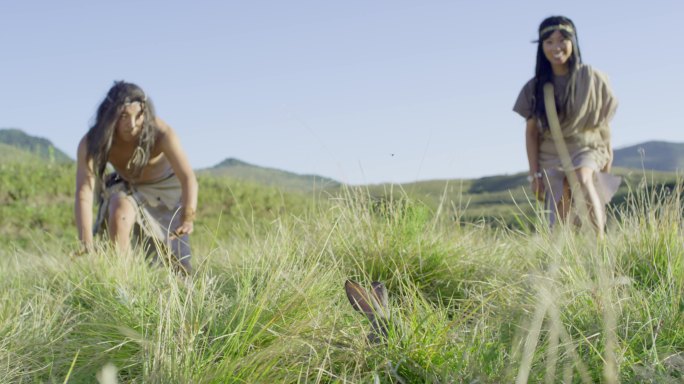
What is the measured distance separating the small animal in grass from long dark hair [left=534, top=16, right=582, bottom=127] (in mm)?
3153

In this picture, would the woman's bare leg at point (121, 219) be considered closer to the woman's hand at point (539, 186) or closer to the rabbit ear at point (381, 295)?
the woman's hand at point (539, 186)

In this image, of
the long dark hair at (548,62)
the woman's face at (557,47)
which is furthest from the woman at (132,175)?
the woman's face at (557,47)

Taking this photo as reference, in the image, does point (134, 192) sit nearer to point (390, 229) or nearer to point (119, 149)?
point (119, 149)

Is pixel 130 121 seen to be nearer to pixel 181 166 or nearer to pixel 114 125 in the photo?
pixel 114 125

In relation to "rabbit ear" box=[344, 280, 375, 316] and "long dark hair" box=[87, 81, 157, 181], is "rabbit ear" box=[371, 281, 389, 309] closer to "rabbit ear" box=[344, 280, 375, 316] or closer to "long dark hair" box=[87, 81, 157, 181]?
"rabbit ear" box=[344, 280, 375, 316]

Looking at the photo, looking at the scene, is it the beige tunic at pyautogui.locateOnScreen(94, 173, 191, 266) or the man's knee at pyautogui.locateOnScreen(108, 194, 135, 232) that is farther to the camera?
the beige tunic at pyautogui.locateOnScreen(94, 173, 191, 266)

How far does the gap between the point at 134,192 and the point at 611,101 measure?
3560 millimetres

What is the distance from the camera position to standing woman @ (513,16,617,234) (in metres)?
5.47

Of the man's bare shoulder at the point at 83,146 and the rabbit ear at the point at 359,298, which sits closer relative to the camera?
the rabbit ear at the point at 359,298

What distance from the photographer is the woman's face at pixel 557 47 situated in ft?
17.9

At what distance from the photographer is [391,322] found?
114 inches

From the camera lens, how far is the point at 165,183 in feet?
19.4

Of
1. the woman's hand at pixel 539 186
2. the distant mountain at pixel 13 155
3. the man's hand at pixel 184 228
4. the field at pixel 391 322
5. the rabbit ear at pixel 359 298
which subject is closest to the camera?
the field at pixel 391 322

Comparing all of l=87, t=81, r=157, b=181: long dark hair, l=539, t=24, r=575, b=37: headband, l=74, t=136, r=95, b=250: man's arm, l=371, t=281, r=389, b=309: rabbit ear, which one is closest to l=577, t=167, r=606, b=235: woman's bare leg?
l=539, t=24, r=575, b=37: headband
